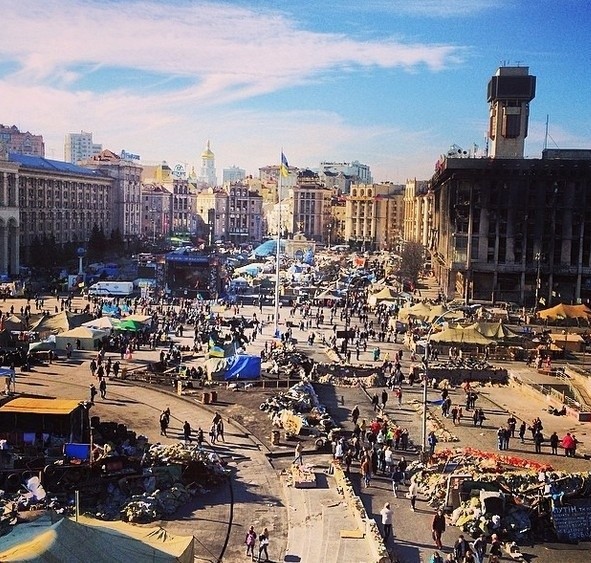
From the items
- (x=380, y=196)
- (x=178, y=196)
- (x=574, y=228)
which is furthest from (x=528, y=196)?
(x=178, y=196)

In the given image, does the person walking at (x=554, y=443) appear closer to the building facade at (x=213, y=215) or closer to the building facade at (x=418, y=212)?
the building facade at (x=418, y=212)

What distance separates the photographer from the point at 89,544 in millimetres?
14648

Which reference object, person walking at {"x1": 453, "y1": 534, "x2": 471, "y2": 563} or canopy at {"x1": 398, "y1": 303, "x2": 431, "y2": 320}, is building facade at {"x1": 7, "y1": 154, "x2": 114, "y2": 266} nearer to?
canopy at {"x1": 398, "y1": 303, "x2": 431, "y2": 320}

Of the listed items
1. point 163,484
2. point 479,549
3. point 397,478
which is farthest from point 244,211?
point 479,549

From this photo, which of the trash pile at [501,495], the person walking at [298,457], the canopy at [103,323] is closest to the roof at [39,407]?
the person walking at [298,457]

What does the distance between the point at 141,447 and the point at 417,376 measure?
18594 millimetres

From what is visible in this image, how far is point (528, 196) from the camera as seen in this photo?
72.2m

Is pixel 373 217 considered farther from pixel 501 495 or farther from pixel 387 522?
pixel 387 522

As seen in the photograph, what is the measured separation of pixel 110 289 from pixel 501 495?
53.4m

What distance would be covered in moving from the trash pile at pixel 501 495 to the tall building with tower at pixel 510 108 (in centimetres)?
7182

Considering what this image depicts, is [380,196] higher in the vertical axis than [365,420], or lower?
higher

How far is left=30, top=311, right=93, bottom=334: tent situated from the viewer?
45.6 meters

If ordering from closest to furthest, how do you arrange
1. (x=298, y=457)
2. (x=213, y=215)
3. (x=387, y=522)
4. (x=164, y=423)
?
1. (x=387, y=522)
2. (x=298, y=457)
3. (x=164, y=423)
4. (x=213, y=215)

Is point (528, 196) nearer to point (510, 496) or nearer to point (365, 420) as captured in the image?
point (365, 420)
